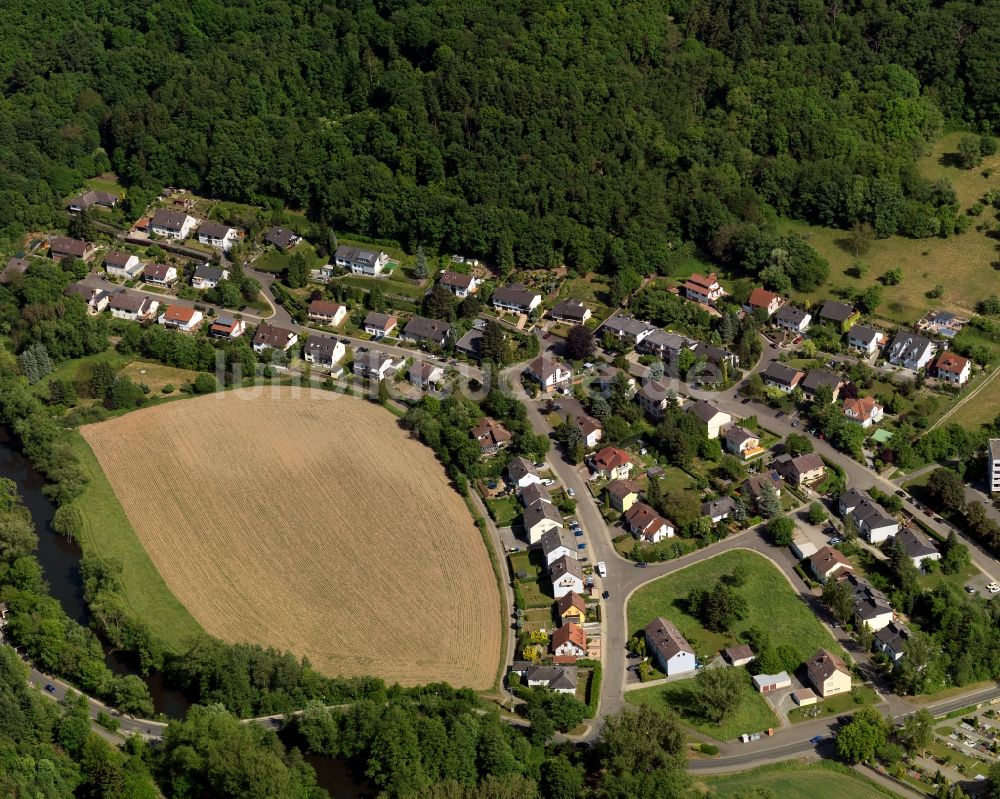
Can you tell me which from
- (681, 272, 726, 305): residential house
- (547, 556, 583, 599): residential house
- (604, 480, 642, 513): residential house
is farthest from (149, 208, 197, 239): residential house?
(547, 556, 583, 599): residential house

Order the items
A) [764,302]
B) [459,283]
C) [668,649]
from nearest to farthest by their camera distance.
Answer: [668,649] → [764,302] → [459,283]

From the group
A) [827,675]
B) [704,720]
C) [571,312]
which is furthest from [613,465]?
[827,675]

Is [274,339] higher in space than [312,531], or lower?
higher

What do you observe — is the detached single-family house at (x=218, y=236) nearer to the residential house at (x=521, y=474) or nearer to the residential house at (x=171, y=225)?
the residential house at (x=171, y=225)

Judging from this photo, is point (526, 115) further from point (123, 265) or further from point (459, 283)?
point (123, 265)

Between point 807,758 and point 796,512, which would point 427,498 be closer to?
point 796,512

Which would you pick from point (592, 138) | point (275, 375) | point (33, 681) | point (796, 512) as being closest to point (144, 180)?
point (275, 375)

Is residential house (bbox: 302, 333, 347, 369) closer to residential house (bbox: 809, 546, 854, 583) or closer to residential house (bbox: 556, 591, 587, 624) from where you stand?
residential house (bbox: 556, 591, 587, 624)
